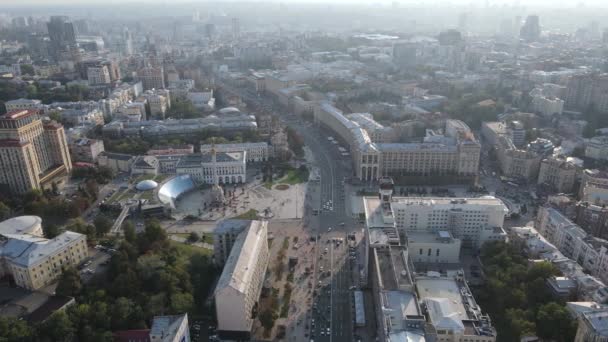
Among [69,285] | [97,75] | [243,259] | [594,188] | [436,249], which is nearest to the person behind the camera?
[243,259]

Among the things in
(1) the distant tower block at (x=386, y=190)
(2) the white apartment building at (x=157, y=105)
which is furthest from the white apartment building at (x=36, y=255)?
(2) the white apartment building at (x=157, y=105)

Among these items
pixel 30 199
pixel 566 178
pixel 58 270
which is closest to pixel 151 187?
pixel 30 199

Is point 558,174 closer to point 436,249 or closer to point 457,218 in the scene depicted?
point 457,218

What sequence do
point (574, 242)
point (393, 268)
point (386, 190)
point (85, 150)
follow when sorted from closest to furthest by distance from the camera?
point (393, 268)
point (574, 242)
point (386, 190)
point (85, 150)

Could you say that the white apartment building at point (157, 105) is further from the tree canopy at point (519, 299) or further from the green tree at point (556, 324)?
the green tree at point (556, 324)

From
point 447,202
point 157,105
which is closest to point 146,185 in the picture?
point 447,202

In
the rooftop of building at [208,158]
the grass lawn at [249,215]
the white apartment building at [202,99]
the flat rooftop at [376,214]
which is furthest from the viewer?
the white apartment building at [202,99]

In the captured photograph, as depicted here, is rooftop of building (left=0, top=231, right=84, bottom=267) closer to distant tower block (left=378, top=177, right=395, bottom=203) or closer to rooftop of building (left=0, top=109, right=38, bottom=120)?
rooftop of building (left=0, top=109, right=38, bottom=120)
